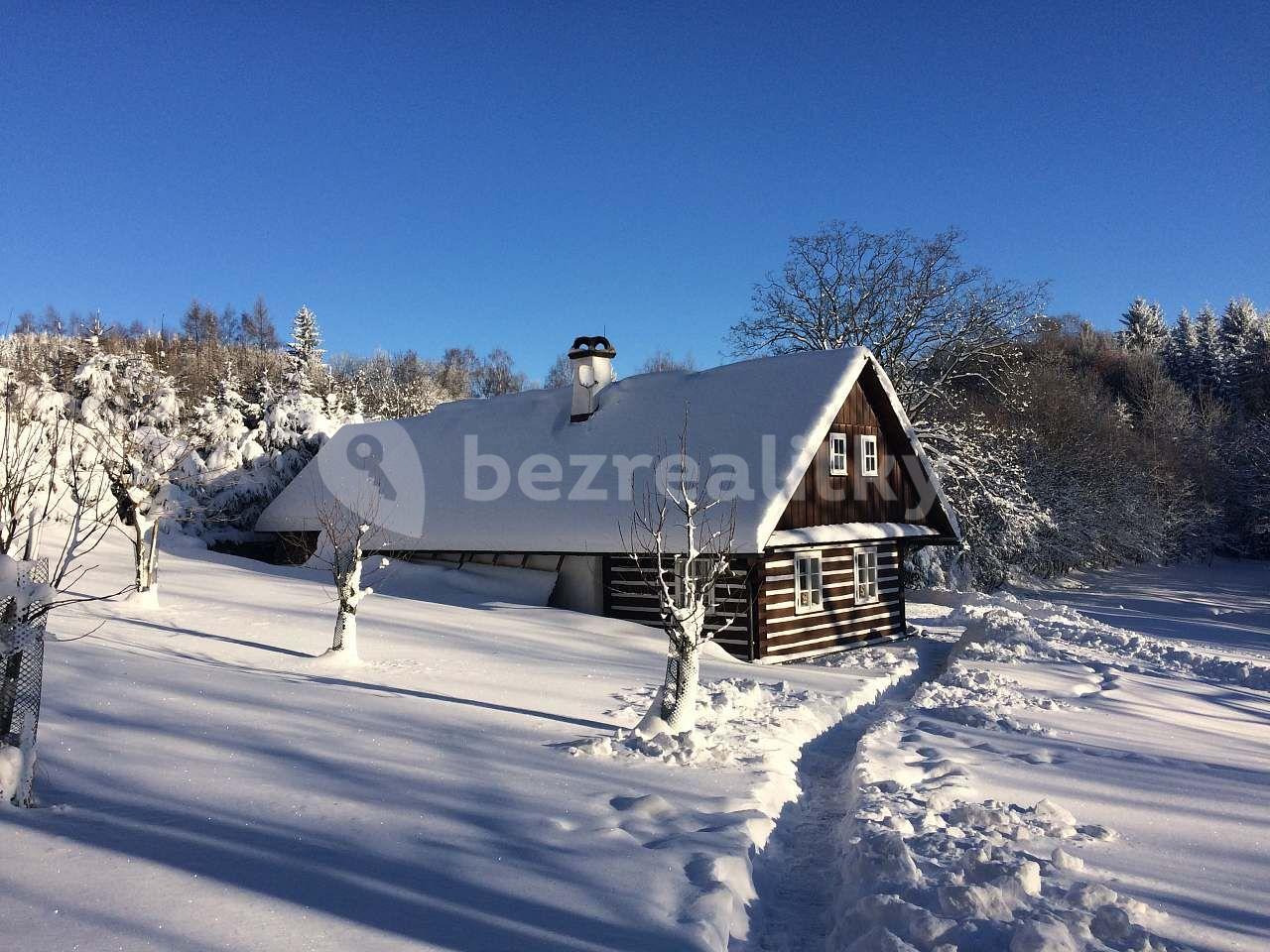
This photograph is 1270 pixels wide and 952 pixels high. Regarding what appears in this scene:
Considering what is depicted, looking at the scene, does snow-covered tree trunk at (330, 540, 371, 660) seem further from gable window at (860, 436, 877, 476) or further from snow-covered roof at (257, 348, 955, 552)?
gable window at (860, 436, 877, 476)

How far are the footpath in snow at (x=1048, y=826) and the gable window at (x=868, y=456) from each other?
720 centimetres

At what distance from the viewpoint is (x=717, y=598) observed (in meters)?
17.0

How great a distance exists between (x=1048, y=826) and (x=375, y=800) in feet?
18.3

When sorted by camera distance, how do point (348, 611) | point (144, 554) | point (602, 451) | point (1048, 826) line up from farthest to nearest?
point (602, 451), point (144, 554), point (348, 611), point (1048, 826)

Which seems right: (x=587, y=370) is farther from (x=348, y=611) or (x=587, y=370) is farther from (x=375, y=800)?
(x=375, y=800)

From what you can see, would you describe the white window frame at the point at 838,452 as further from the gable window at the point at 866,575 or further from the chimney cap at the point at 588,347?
the chimney cap at the point at 588,347

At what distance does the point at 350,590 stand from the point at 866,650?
12169 millimetres

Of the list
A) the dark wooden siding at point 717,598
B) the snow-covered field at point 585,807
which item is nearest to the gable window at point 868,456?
the dark wooden siding at point 717,598

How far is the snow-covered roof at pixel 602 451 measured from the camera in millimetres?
16797

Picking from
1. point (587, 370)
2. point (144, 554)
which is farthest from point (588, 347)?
point (144, 554)

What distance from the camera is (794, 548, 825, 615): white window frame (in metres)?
17.7

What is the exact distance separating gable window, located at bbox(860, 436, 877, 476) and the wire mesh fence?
1701 centimetres

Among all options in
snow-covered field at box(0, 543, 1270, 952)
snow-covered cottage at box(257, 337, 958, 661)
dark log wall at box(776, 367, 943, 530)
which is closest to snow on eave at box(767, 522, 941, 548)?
snow-covered cottage at box(257, 337, 958, 661)

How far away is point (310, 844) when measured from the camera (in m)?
5.36
